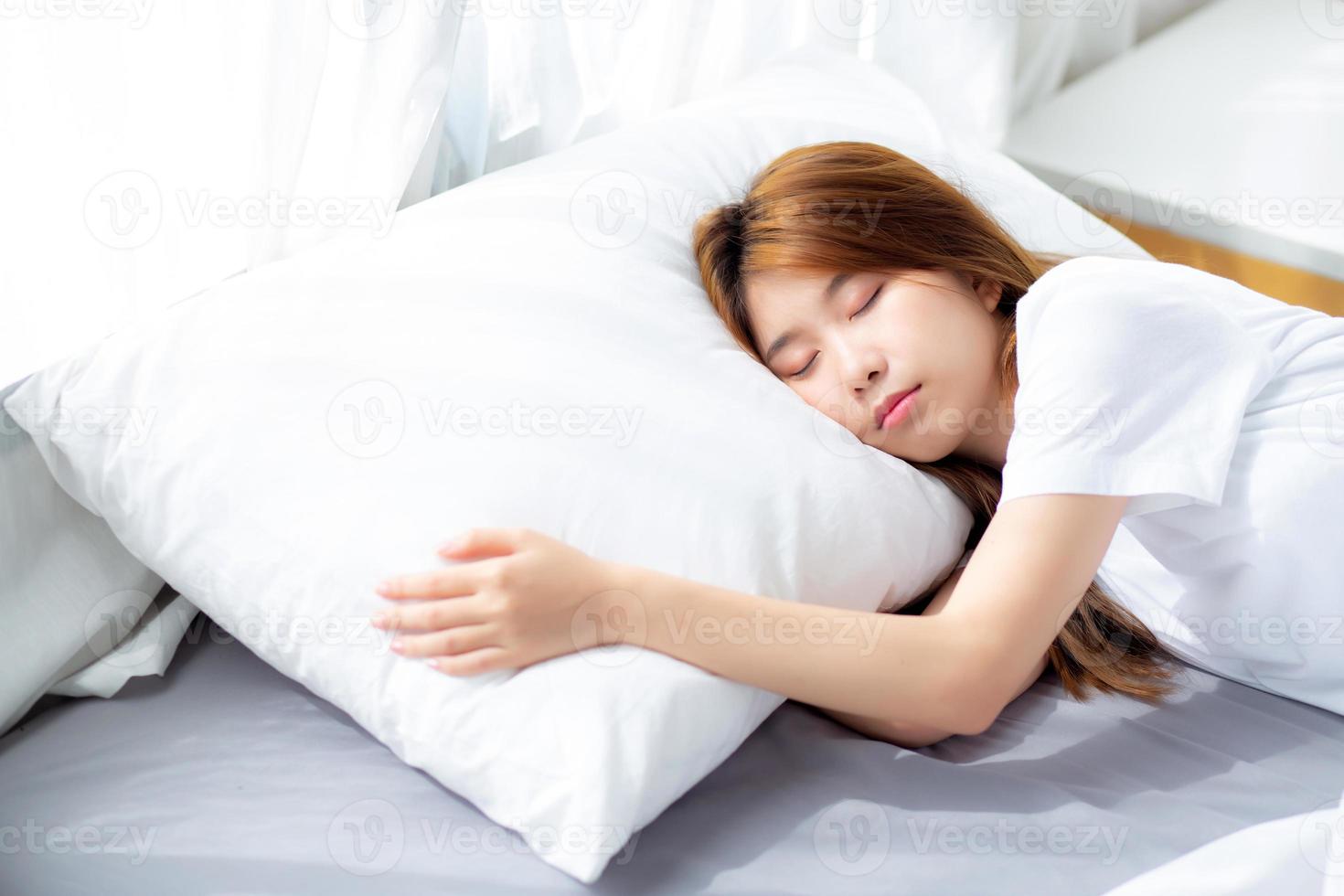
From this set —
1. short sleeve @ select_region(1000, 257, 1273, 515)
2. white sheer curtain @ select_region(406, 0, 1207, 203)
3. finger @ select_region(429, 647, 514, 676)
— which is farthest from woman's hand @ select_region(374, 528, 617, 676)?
white sheer curtain @ select_region(406, 0, 1207, 203)

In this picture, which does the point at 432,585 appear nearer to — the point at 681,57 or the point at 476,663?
the point at 476,663

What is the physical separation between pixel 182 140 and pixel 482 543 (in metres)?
0.47

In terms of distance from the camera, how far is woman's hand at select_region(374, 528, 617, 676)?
794 millimetres

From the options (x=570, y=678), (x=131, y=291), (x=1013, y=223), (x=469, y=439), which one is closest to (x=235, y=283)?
(x=131, y=291)

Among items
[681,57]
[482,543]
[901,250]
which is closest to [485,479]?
[482,543]

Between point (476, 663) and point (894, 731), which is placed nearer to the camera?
point (476, 663)

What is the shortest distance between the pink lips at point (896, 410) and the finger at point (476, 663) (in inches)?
16.1

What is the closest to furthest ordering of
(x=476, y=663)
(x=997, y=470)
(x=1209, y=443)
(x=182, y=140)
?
1. (x=476, y=663)
2. (x=1209, y=443)
3. (x=182, y=140)
4. (x=997, y=470)

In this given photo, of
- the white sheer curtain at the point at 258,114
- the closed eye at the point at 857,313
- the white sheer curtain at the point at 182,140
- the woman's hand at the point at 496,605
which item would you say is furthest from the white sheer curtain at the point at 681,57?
the woman's hand at the point at 496,605

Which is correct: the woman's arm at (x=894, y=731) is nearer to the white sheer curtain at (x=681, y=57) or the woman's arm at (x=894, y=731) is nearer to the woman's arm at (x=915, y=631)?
the woman's arm at (x=915, y=631)

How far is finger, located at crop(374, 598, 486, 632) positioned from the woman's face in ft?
1.28

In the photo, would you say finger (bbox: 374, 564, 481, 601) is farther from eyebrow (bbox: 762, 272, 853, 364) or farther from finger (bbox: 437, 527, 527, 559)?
eyebrow (bbox: 762, 272, 853, 364)

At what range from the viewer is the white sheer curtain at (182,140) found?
89 cm

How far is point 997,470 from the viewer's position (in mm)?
1137
